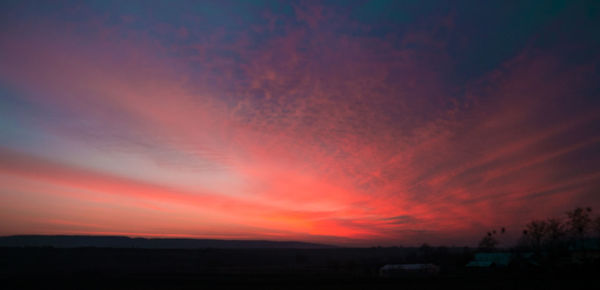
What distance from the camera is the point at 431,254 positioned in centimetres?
14025

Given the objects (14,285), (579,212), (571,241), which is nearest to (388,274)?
(14,285)

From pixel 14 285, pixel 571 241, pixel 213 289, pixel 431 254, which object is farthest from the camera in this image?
pixel 431 254

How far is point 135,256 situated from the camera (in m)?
162

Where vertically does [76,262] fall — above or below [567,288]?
below

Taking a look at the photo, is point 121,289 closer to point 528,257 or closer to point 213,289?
point 213,289

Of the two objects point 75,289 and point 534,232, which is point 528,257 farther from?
point 75,289

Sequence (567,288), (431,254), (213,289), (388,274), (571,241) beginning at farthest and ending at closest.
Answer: (431,254)
(571,241)
(388,274)
(213,289)
(567,288)

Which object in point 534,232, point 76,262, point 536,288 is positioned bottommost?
point 76,262

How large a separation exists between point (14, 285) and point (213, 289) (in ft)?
114

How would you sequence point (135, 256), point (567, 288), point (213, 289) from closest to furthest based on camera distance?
1. point (567, 288)
2. point (213, 289)
3. point (135, 256)

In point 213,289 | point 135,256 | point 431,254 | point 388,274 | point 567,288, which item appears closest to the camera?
point 567,288

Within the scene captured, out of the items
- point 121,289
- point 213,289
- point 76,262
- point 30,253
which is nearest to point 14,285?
point 121,289

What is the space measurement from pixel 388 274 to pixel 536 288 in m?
34.9

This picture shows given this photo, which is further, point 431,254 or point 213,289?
point 431,254
